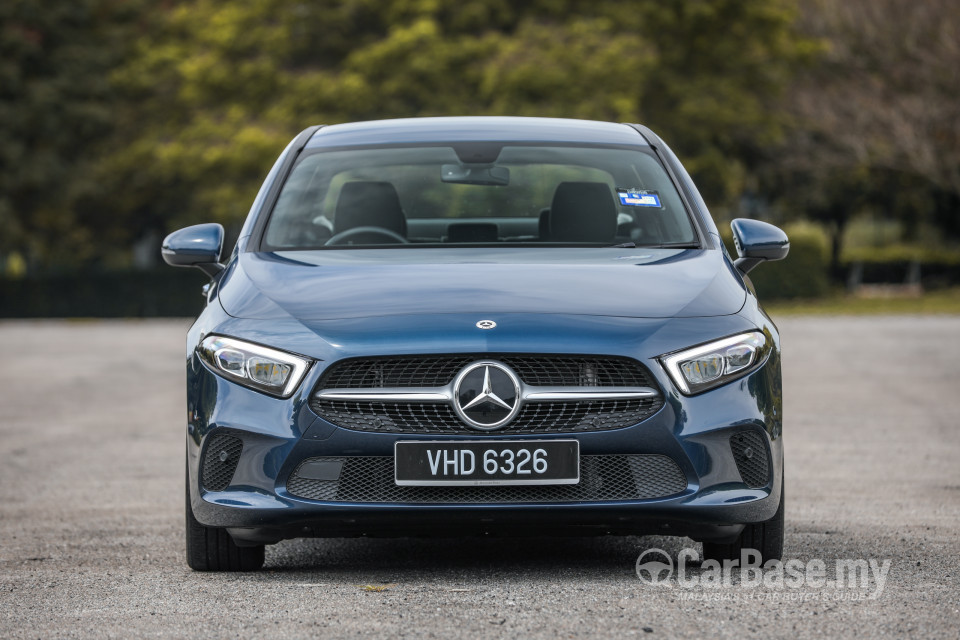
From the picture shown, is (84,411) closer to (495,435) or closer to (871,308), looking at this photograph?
(495,435)

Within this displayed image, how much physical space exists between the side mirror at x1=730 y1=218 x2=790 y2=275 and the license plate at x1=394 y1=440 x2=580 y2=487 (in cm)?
135

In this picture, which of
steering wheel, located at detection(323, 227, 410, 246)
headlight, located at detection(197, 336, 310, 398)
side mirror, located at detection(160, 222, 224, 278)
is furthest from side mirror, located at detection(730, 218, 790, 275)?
side mirror, located at detection(160, 222, 224, 278)

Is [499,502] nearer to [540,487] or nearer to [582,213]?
[540,487]

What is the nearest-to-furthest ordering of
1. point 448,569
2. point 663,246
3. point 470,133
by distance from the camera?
point 448,569 → point 663,246 → point 470,133

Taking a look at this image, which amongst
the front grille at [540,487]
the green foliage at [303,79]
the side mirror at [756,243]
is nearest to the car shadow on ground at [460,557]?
the front grille at [540,487]

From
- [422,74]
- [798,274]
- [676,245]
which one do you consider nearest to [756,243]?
[676,245]

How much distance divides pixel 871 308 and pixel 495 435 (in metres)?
32.4

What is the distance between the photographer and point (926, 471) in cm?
888

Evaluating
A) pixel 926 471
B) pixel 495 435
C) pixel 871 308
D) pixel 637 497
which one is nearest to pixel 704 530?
pixel 637 497

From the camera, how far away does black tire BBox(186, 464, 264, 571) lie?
5.43 metres

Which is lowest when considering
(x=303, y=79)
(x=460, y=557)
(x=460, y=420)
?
(x=303, y=79)

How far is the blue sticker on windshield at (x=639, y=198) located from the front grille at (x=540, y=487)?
1.52 metres

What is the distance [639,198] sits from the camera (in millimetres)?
6203

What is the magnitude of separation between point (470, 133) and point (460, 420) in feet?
6.72
